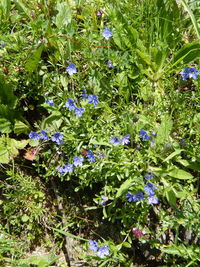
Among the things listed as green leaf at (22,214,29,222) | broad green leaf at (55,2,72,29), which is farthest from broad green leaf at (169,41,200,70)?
green leaf at (22,214,29,222)

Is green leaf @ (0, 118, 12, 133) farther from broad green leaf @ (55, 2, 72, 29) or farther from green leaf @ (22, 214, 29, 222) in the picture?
broad green leaf @ (55, 2, 72, 29)

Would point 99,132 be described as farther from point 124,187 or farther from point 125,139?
point 124,187

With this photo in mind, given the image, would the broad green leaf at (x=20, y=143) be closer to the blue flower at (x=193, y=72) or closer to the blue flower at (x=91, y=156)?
the blue flower at (x=91, y=156)

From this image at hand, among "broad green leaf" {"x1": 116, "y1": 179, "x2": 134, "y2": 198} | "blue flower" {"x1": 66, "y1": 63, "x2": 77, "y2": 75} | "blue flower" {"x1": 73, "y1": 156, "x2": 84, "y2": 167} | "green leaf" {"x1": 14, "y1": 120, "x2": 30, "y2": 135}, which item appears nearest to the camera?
"broad green leaf" {"x1": 116, "y1": 179, "x2": 134, "y2": 198}

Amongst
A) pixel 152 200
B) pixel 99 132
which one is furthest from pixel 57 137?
pixel 152 200

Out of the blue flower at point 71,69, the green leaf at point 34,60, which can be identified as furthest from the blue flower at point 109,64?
the green leaf at point 34,60

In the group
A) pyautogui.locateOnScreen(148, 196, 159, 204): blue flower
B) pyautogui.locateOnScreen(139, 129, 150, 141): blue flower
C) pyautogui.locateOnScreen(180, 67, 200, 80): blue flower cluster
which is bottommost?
pyautogui.locateOnScreen(148, 196, 159, 204): blue flower
